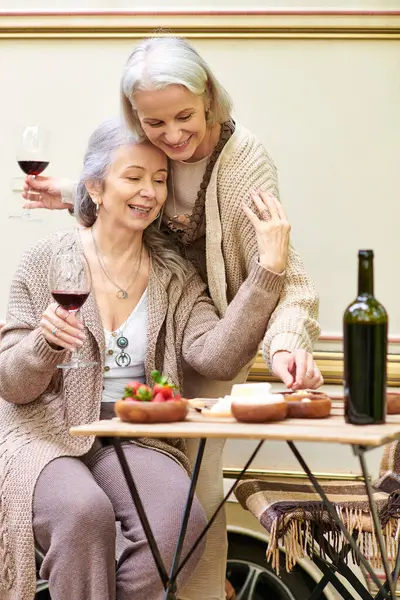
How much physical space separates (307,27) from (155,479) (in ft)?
5.10

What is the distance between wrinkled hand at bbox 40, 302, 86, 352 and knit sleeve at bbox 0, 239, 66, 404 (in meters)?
0.10

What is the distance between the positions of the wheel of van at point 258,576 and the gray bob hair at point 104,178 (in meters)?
1.02

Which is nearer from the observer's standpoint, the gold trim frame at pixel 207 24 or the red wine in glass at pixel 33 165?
the red wine in glass at pixel 33 165

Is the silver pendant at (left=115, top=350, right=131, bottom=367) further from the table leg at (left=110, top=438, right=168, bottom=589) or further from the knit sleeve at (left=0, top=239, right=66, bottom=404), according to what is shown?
the table leg at (left=110, top=438, right=168, bottom=589)

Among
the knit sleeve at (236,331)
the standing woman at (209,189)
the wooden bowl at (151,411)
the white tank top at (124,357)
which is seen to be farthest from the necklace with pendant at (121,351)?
the wooden bowl at (151,411)

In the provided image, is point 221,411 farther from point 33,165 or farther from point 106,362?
point 33,165

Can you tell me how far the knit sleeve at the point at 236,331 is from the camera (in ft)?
8.00

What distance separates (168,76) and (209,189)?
354 millimetres

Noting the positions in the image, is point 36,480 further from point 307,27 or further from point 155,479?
point 307,27

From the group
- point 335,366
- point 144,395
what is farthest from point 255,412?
point 335,366

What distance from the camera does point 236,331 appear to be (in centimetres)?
246

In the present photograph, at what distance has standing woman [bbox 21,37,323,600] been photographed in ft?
7.86

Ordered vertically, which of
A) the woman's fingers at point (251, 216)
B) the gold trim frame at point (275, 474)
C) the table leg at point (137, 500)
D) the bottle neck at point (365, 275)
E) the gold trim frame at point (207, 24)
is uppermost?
the gold trim frame at point (207, 24)

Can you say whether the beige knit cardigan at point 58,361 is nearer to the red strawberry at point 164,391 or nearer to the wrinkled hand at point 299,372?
the wrinkled hand at point 299,372
